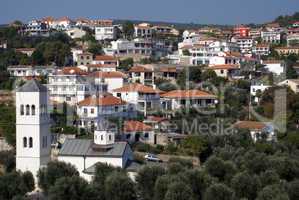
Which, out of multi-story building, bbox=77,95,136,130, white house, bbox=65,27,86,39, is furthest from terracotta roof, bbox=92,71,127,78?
white house, bbox=65,27,86,39

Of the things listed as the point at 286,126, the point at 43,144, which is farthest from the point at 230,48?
the point at 43,144

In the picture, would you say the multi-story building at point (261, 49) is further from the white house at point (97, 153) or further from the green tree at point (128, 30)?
the white house at point (97, 153)

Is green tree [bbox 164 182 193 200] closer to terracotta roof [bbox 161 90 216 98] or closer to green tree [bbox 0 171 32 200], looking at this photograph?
green tree [bbox 0 171 32 200]

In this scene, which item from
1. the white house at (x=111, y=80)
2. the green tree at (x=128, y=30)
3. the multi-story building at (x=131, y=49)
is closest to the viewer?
the white house at (x=111, y=80)

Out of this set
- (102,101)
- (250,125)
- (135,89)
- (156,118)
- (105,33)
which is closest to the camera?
(250,125)

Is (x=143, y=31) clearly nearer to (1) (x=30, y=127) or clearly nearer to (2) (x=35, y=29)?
(2) (x=35, y=29)

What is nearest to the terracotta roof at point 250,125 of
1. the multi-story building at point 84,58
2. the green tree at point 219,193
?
the green tree at point 219,193

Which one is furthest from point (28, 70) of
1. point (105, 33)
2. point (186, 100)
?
point (105, 33)
